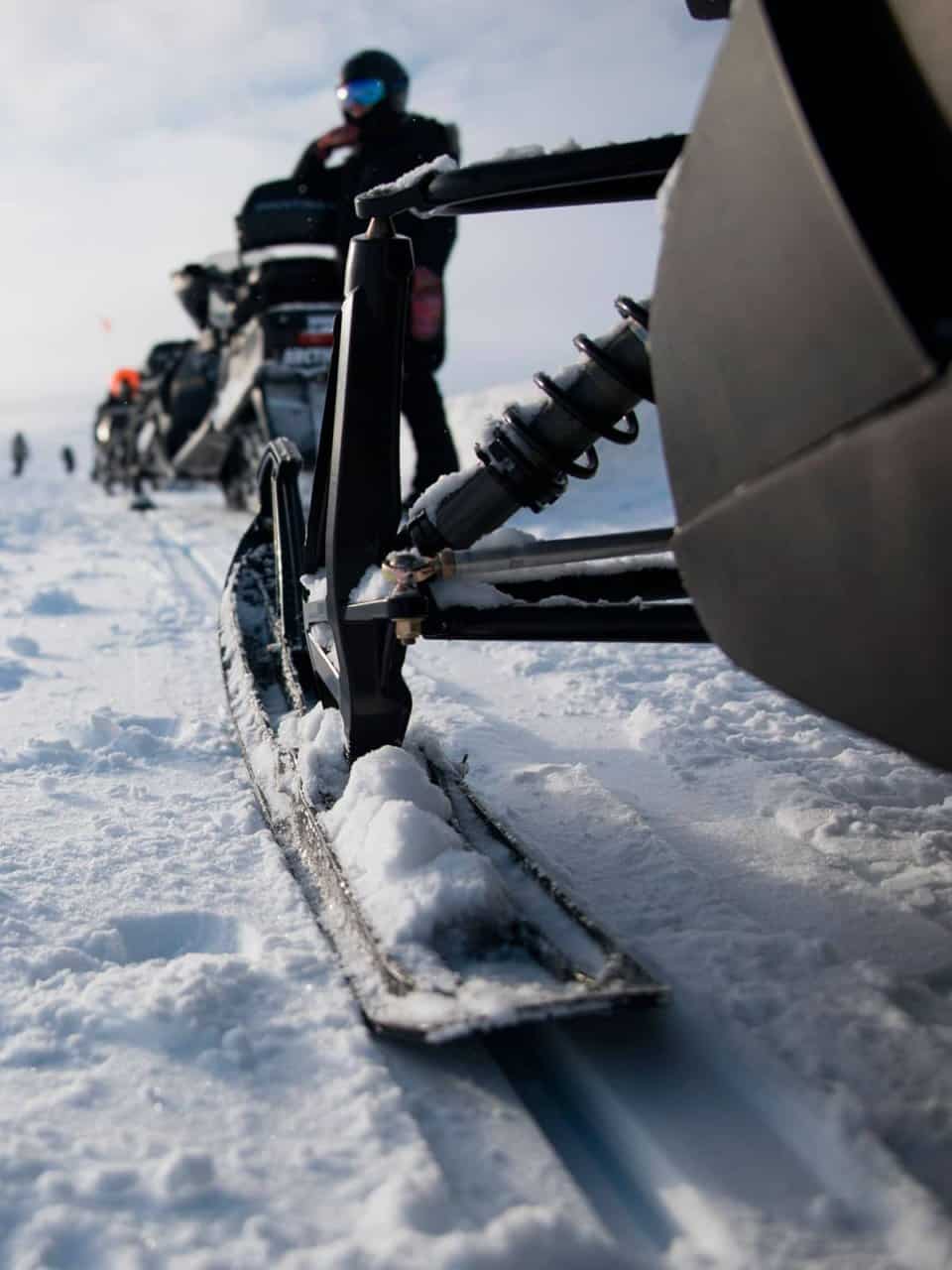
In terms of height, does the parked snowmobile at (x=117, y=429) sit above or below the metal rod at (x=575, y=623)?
above

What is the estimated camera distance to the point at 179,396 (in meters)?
10.1

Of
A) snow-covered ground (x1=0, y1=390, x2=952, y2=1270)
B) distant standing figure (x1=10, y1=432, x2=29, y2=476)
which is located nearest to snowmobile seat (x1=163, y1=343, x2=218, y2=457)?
snow-covered ground (x1=0, y1=390, x2=952, y2=1270)

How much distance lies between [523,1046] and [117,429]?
Result: 15272mm

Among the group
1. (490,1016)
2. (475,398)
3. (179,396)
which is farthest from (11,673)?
(475,398)

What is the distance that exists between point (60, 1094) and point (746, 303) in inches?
44.3

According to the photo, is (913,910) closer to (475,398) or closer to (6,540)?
(6,540)

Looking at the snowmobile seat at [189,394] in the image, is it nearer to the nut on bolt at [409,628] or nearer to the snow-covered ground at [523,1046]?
the snow-covered ground at [523,1046]

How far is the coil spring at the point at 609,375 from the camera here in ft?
5.30

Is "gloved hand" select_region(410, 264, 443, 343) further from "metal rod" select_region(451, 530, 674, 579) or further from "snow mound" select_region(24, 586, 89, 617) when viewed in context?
"metal rod" select_region(451, 530, 674, 579)

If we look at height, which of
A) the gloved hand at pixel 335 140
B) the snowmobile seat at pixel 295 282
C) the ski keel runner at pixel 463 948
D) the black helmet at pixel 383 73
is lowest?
the ski keel runner at pixel 463 948

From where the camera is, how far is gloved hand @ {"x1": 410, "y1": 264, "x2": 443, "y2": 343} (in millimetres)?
5805

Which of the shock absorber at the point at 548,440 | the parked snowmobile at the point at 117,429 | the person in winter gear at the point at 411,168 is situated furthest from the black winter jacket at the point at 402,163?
the parked snowmobile at the point at 117,429

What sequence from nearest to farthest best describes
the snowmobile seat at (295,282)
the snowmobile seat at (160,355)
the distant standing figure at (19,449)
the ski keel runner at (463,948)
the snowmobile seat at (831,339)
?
1. the snowmobile seat at (831,339)
2. the ski keel runner at (463,948)
3. the snowmobile seat at (295,282)
4. the snowmobile seat at (160,355)
5. the distant standing figure at (19,449)

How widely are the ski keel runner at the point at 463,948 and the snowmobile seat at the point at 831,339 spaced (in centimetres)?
49
